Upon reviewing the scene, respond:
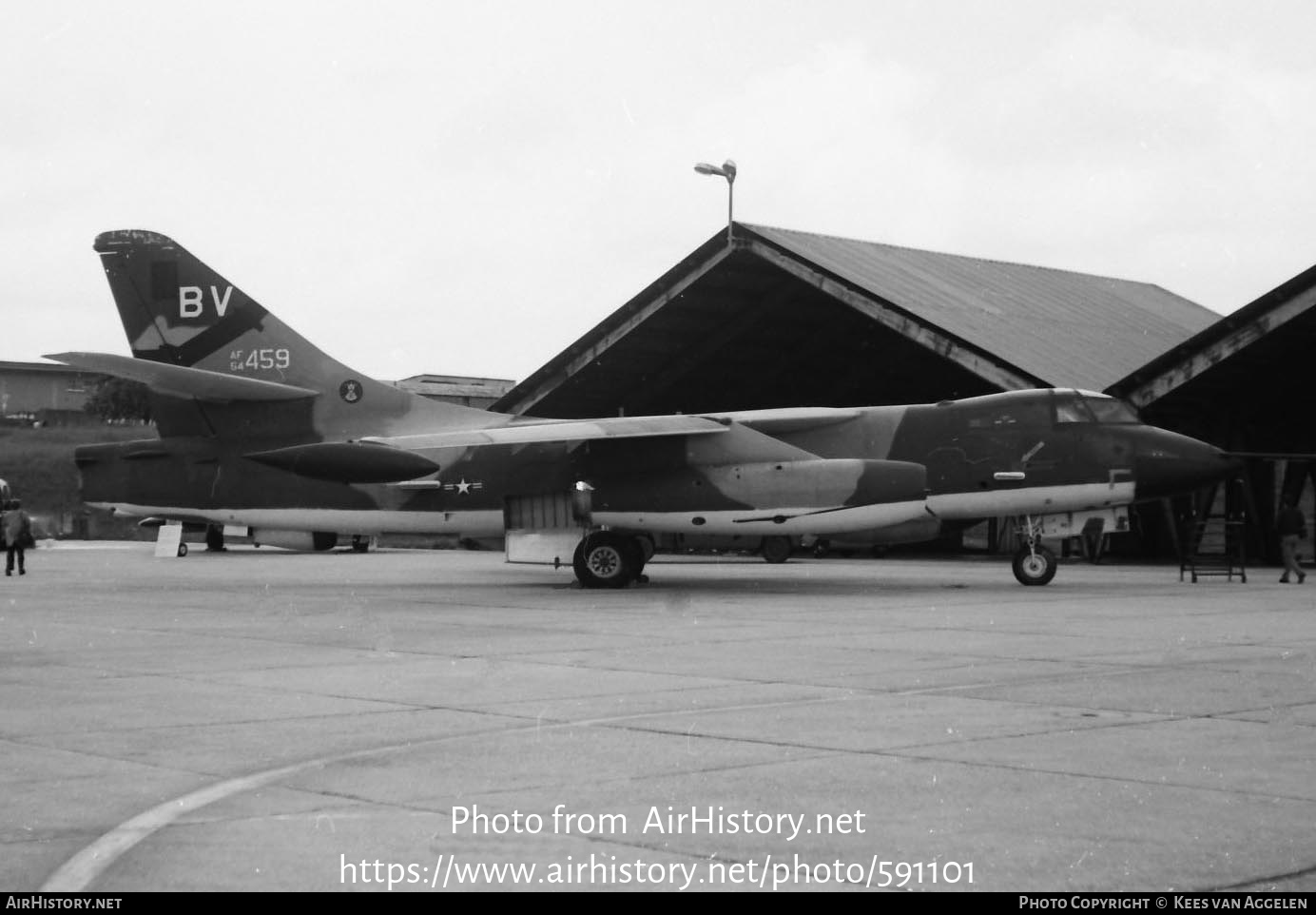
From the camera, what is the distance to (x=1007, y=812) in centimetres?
709

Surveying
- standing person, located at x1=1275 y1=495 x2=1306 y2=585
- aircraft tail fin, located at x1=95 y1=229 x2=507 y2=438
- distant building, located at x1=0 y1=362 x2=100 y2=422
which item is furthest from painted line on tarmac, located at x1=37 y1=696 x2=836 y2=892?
distant building, located at x1=0 y1=362 x2=100 y2=422

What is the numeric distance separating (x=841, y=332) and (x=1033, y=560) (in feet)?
65.4

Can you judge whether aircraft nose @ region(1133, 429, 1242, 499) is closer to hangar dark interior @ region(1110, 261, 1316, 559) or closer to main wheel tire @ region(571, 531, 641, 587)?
hangar dark interior @ region(1110, 261, 1316, 559)

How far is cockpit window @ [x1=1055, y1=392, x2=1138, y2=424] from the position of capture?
2426cm

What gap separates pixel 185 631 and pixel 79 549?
118ft

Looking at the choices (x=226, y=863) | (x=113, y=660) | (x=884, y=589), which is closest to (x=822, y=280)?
(x=884, y=589)

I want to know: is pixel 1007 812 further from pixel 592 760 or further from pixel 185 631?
pixel 185 631

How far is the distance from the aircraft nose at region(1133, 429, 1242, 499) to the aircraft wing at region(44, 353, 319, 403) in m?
13.4

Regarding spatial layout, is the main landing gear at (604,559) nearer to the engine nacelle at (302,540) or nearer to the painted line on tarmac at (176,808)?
the painted line on tarmac at (176,808)

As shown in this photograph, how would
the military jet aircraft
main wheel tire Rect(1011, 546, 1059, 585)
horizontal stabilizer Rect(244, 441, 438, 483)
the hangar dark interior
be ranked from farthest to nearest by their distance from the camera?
the hangar dark interior → main wheel tire Rect(1011, 546, 1059, 585) → the military jet aircraft → horizontal stabilizer Rect(244, 441, 438, 483)

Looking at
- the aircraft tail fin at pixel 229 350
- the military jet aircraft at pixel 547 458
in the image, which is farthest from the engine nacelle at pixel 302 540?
the aircraft tail fin at pixel 229 350

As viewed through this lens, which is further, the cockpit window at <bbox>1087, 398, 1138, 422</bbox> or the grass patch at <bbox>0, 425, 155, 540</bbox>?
the grass patch at <bbox>0, 425, 155, 540</bbox>

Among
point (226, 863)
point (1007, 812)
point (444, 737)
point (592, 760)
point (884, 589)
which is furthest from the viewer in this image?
point (884, 589)

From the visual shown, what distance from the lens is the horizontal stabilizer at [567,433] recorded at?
23.6 meters
